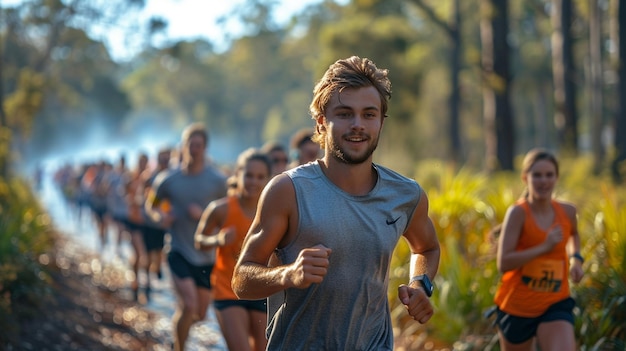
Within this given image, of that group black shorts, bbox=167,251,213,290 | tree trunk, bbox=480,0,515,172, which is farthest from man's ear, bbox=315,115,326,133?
tree trunk, bbox=480,0,515,172

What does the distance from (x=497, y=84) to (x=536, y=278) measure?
16064mm

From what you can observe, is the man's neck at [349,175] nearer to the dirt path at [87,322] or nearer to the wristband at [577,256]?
the wristband at [577,256]

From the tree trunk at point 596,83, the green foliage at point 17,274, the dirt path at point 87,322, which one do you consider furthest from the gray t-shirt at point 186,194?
the tree trunk at point 596,83

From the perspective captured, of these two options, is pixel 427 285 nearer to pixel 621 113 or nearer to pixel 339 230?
pixel 339 230

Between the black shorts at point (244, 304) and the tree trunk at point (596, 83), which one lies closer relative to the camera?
the black shorts at point (244, 304)

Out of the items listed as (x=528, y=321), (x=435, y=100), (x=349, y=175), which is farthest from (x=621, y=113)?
(x=435, y=100)

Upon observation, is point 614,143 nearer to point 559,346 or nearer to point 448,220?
point 448,220

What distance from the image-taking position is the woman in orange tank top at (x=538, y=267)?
647 cm

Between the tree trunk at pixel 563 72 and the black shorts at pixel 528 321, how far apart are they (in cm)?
1865

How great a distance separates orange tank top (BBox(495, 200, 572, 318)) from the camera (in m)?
6.52

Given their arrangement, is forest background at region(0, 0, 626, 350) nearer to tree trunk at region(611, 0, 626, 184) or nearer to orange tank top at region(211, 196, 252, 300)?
tree trunk at region(611, 0, 626, 184)

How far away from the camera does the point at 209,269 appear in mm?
9578

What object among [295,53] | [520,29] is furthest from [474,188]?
[295,53]

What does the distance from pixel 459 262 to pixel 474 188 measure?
2.63 m
